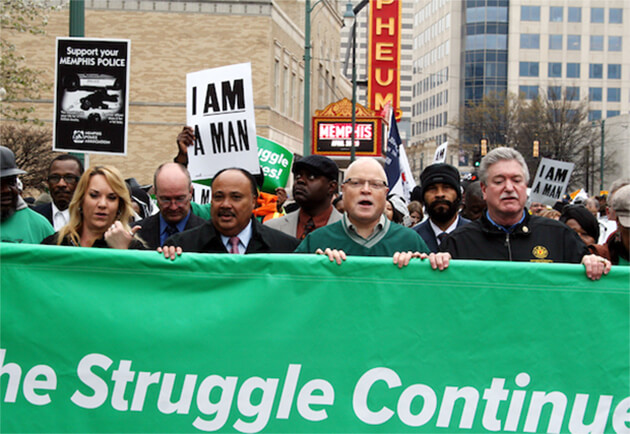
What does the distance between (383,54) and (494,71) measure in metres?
64.7

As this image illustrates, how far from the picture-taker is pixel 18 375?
3611 millimetres

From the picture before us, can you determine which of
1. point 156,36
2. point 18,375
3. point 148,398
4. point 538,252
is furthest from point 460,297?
point 156,36

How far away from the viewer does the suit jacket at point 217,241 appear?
179 inches

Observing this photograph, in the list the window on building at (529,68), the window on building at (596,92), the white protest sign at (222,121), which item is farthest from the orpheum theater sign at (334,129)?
the window on building at (596,92)

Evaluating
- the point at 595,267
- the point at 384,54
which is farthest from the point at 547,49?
the point at 595,267

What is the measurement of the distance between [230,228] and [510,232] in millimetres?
1506

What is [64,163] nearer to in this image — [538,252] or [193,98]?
[193,98]

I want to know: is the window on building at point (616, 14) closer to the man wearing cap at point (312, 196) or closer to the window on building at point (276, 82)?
the window on building at point (276, 82)

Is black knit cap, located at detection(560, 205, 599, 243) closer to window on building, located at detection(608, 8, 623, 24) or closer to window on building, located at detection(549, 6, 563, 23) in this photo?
window on building, located at detection(549, 6, 563, 23)

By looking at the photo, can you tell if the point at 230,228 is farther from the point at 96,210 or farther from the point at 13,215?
the point at 13,215

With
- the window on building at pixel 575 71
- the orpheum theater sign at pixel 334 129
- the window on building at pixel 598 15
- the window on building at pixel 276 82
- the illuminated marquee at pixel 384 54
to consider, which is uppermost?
the window on building at pixel 598 15

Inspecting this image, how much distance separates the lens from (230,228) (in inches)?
182

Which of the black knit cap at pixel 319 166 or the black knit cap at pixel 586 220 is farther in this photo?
the black knit cap at pixel 586 220

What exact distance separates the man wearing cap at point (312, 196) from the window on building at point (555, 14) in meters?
114
